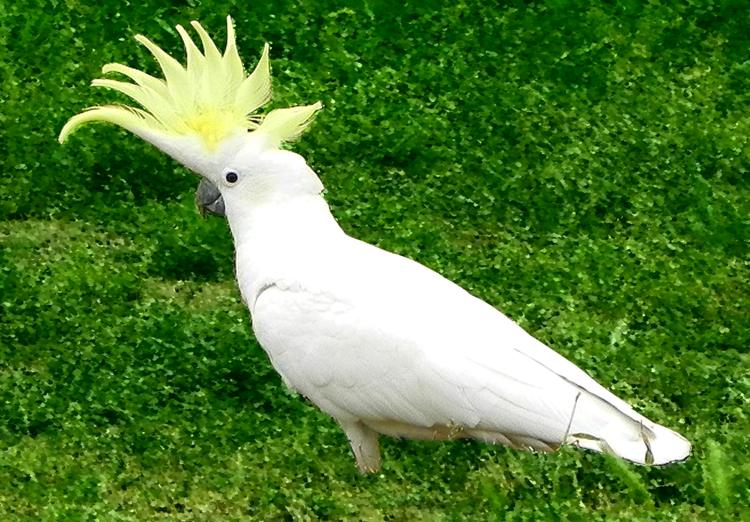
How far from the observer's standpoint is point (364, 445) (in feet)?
11.3

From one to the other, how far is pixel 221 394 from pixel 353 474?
0.61 metres

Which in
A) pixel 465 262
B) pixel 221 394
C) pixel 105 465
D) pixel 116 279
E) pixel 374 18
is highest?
pixel 374 18

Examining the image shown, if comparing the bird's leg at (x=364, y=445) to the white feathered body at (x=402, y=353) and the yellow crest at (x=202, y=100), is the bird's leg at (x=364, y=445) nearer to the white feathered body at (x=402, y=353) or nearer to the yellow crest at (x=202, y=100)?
the white feathered body at (x=402, y=353)

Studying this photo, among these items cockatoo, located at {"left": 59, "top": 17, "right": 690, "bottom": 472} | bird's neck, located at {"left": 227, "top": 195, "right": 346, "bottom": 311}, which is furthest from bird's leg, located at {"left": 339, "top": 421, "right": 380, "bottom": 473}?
bird's neck, located at {"left": 227, "top": 195, "right": 346, "bottom": 311}

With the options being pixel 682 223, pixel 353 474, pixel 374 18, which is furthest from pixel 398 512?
pixel 374 18

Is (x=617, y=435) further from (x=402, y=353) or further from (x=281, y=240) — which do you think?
(x=281, y=240)

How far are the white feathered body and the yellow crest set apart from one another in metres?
0.21

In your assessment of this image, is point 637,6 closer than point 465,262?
No

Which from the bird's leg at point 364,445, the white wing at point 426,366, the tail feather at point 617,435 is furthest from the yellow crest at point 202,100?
the tail feather at point 617,435

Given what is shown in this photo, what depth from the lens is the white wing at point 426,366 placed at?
2.96 metres

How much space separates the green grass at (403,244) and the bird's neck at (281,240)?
713mm

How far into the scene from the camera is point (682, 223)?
4961mm

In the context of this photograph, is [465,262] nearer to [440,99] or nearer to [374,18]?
[440,99]

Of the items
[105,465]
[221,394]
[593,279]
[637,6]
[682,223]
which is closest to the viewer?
[105,465]
